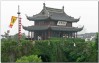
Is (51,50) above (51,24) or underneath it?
underneath

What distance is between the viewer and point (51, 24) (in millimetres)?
41344

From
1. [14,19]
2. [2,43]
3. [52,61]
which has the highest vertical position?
[14,19]

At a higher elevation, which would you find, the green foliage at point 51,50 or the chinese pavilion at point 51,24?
the chinese pavilion at point 51,24

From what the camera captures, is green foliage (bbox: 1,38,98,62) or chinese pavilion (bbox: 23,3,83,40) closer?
green foliage (bbox: 1,38,98,62)

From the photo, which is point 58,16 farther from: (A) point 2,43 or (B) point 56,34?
(A) point 2,43

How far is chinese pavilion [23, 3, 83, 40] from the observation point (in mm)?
40594

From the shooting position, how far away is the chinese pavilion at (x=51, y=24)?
40594mm

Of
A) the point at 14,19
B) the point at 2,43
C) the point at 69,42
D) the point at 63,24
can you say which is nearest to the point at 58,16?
the point at 63,24

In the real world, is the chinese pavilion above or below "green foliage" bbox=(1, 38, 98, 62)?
above

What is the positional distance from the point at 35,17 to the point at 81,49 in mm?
10877

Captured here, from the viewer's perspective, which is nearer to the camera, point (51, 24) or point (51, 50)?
point (51, 50)

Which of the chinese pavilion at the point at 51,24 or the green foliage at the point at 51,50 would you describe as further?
the chinese pavilion at the point at 51,24

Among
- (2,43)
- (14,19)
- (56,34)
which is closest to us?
(2,43)

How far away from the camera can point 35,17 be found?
4247cm
